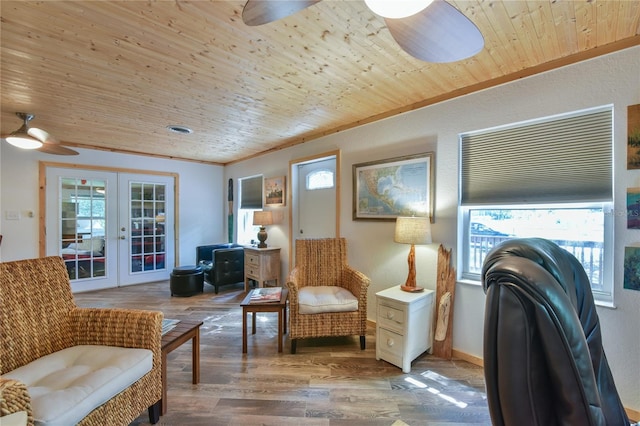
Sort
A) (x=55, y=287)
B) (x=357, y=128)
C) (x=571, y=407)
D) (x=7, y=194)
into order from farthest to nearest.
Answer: (x=7, y=194) → (x=357, y=128) → (x=55, y=287) → (x=571, y=407)

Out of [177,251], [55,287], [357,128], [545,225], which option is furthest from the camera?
[177,251]

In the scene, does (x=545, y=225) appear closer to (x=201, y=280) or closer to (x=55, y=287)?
(x=55, y=287)

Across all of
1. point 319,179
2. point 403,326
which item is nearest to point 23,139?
point 319,179

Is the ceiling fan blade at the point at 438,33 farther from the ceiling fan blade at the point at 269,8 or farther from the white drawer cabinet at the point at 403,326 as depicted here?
the white drawer cabinet at the point at 403,326

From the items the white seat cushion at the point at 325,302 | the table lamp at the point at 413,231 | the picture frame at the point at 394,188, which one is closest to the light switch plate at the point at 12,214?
the white seat cushion at the point at 325,302

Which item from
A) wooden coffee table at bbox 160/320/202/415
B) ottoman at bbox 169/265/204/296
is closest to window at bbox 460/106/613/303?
wooden coffee table at bbox 160/320/202/415

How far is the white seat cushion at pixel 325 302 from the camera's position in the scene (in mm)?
2463

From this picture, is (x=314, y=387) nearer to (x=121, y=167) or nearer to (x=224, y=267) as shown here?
(x=224, y=267)

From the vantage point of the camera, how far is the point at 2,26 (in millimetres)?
1550

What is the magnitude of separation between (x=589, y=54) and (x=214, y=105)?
292 centimetres

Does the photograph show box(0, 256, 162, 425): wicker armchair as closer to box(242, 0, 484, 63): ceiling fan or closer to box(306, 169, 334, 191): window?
box(242, 0, 484, 63): ceiling fan

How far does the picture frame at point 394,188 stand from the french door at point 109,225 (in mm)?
3953

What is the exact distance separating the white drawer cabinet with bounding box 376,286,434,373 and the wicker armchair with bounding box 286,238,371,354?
0.21 meters

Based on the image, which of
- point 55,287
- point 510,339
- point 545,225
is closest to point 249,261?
point 55,287
